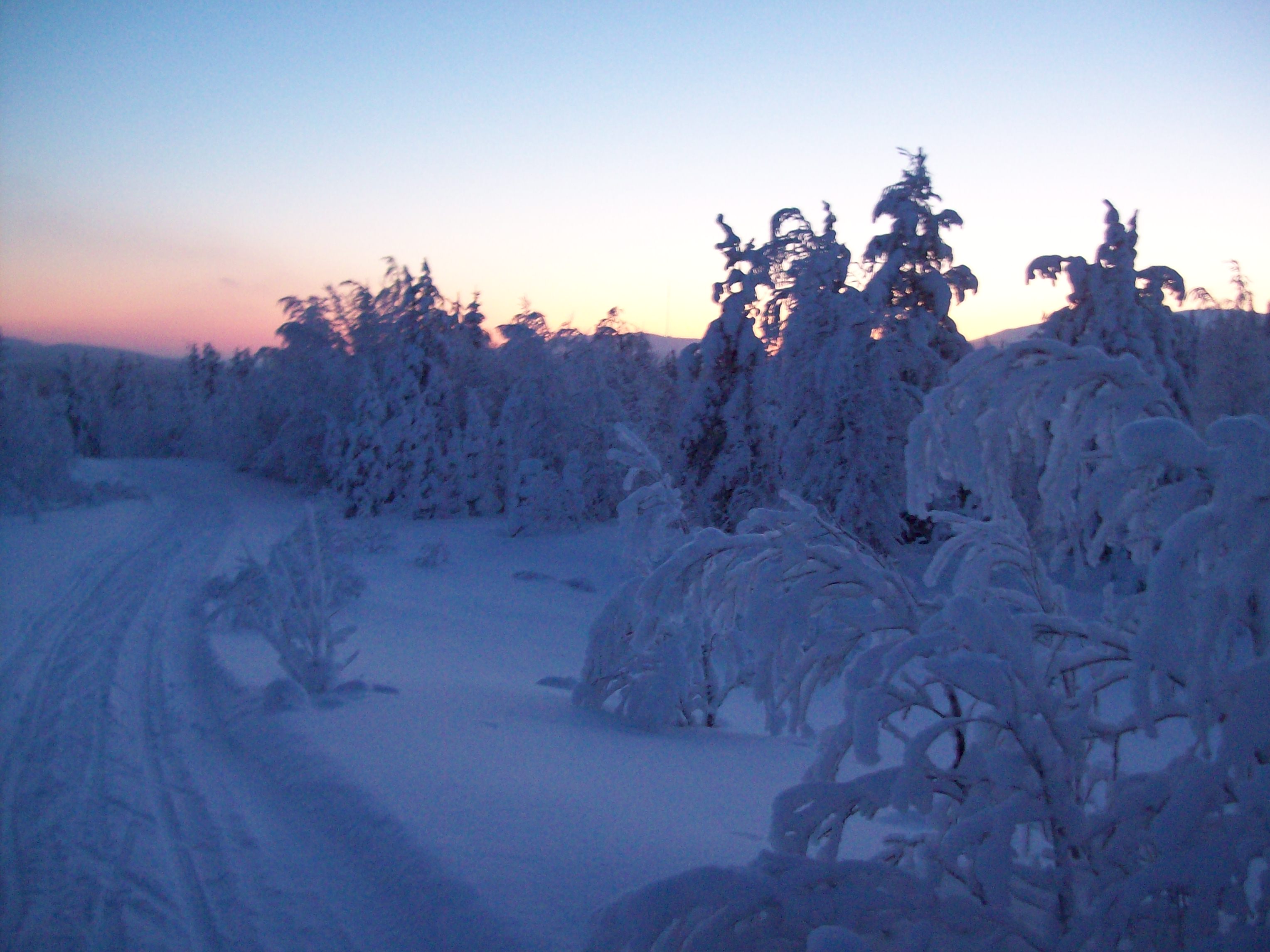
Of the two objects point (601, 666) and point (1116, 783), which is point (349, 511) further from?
point (1116, 783)

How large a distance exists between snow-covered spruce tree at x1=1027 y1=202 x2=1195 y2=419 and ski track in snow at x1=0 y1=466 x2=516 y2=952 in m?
18.9

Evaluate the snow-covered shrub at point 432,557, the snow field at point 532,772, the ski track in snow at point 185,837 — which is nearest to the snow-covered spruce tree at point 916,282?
the snow field at point 532,772

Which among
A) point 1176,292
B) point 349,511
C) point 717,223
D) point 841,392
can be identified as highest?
point 717,223

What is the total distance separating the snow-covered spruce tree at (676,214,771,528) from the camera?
23.1 m

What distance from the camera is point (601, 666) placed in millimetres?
9133

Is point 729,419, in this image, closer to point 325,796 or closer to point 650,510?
point 650,510

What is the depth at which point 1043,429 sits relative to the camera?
357 centimetres

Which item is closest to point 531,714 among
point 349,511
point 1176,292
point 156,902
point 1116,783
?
point 156,902

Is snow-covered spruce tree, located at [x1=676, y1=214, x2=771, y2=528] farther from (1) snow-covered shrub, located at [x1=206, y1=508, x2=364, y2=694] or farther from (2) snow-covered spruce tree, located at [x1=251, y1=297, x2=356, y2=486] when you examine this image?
(2) snow-covered spruce tree, located at [x1=251, y1=297, x2=356, y2=486]

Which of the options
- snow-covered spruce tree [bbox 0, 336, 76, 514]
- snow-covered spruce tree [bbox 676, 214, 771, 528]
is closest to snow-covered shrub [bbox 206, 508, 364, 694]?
snow-covered spruce tree [bbox 676, 214, 771, 528]

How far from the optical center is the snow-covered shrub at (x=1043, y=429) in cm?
317

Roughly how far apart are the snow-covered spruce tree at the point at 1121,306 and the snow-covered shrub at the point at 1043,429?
692 inches

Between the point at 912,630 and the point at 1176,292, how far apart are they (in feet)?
67.3

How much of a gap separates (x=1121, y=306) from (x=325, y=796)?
20.4 m
